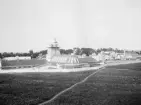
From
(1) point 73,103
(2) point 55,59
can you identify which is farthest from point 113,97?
(2) point 55,59

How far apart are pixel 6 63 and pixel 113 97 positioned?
49.3 m

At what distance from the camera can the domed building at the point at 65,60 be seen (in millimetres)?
63028

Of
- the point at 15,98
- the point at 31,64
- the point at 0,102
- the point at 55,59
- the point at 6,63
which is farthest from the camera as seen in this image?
the point at 55,59

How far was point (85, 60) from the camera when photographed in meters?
75.2

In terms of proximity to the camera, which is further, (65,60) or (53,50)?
(53,50)

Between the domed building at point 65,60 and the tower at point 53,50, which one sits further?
the tower at point 53,50

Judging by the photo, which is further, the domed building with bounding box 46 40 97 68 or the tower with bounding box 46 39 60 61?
the tower with bounding box 46 39 60 61

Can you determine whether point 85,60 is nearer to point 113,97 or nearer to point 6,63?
point 6,63

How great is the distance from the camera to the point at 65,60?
67.9m

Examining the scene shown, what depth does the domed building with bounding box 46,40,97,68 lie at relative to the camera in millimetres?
63028

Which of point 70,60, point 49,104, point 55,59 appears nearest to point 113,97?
point 49,104

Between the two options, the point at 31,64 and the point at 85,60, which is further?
the point at 85,60

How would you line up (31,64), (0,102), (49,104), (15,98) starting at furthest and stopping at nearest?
(31,64)
(15,98)
(0,102)
(49,104)

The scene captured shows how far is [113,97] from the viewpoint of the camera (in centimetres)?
1844
